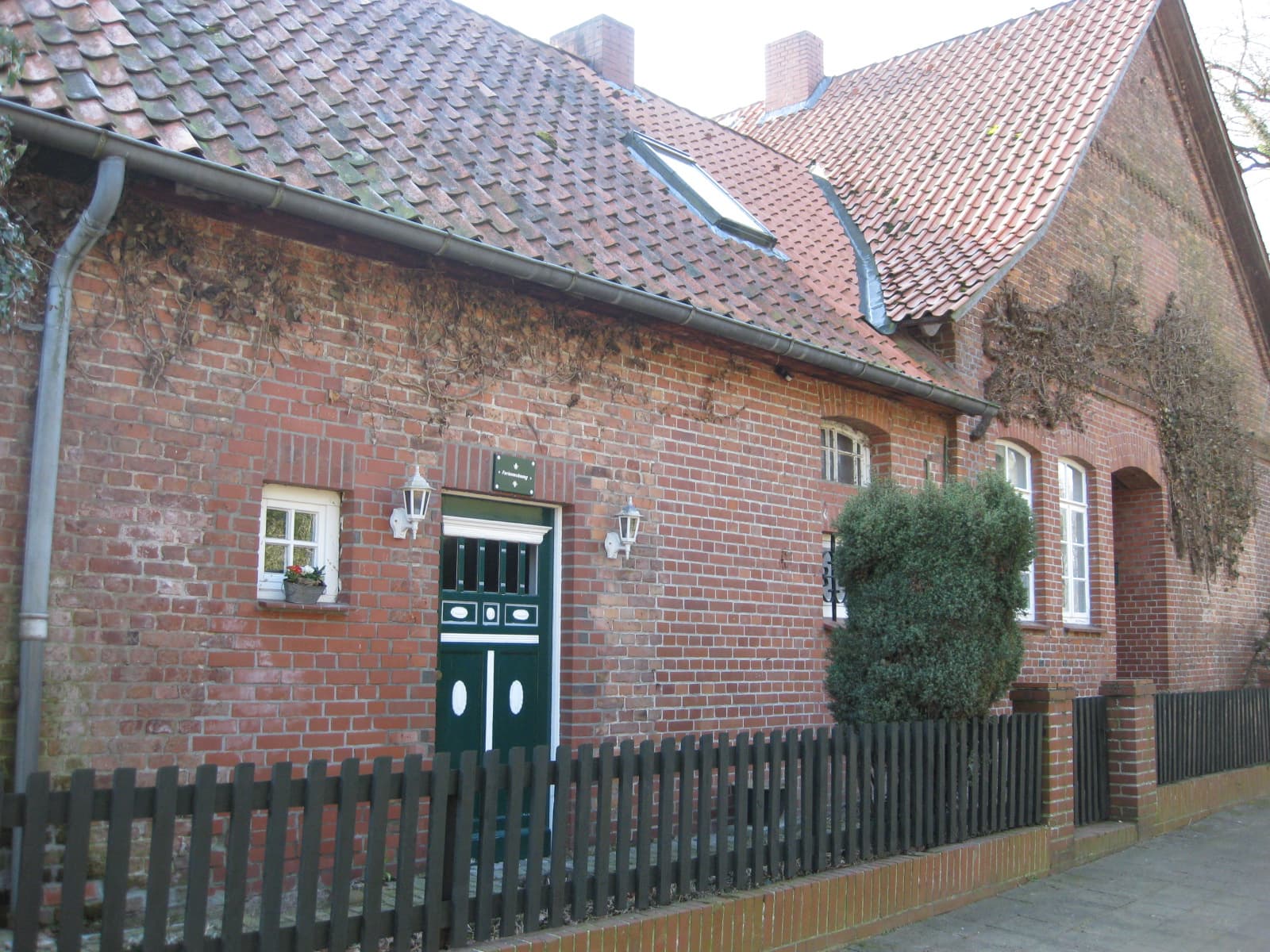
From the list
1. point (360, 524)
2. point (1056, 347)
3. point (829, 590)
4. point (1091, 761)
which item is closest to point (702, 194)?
point (829, 590)

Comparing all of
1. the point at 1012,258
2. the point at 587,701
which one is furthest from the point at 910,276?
the point at 587,701

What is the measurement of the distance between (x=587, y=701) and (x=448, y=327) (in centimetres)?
254

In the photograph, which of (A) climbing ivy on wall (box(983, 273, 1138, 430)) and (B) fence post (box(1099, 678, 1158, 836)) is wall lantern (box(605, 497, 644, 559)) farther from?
(A) climbing ivy on wall (box(983, 273, 1138, 430))

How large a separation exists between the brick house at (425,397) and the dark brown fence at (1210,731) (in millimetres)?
1188

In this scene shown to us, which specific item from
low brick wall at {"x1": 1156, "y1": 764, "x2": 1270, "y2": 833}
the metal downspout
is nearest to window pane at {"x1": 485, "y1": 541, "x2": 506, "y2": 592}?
the metal downspout

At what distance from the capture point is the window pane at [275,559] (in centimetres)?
657

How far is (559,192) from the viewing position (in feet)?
29.6

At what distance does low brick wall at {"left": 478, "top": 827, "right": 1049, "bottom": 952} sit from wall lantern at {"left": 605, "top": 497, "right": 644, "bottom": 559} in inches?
96.1

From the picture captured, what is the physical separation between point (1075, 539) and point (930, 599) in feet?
21.2

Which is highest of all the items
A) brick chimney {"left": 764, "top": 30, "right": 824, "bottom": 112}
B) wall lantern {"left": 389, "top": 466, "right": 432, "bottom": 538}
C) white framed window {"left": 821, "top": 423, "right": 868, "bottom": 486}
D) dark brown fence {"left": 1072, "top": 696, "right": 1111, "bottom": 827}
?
brick chimney {"left": 764, "top": 30, "right": 824, "bottom": 112}

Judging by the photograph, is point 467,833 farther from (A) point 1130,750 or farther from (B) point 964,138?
(B) point 964,138

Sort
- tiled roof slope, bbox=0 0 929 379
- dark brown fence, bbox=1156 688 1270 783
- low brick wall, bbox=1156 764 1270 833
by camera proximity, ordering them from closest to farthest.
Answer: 1. tiled roof slope, bbox=0 0 929 379
2. low brick wall, bbox=1156 764 1270 833
3. dark brown fence, bbox=1156 688 1270 783

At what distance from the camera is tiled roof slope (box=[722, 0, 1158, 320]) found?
12000mm

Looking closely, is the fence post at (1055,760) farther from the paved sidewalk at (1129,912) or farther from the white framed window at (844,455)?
the white framed window at (844,455)
